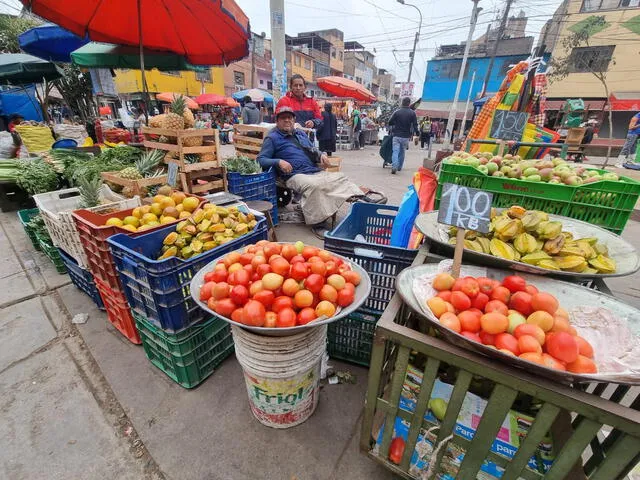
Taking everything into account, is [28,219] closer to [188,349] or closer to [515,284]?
[188,349]

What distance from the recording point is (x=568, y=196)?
221 centimetres

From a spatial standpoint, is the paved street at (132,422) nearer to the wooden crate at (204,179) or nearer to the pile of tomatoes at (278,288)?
the pile of tomatoes at (278,288)

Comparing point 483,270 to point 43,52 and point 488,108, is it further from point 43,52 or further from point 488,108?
point 43,52

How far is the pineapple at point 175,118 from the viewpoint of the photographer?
3.82 meters

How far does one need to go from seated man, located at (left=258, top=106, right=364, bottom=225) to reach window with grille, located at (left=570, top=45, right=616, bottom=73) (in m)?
29.4

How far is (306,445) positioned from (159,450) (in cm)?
94

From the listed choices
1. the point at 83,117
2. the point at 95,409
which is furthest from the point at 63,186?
the point at 83,117

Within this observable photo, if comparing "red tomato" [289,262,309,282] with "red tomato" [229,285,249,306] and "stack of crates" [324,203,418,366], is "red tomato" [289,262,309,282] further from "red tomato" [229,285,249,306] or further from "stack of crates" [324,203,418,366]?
"stack of crates" [324,203,418,366]

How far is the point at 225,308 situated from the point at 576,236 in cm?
225

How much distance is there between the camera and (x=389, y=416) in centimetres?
145

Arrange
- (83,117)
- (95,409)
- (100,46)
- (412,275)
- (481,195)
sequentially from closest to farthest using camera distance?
(481,195), (412,275), (95,409), (100,46), (83,117)

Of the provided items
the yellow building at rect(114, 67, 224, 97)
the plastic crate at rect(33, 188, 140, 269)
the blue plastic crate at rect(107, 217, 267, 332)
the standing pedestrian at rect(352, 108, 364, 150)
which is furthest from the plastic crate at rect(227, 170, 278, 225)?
the yellow building at rect(114, 67, 224, 97)

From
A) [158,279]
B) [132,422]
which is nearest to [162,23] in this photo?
[158,279]

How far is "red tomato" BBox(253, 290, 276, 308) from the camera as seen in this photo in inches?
61.2
